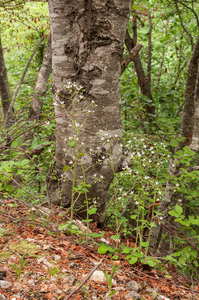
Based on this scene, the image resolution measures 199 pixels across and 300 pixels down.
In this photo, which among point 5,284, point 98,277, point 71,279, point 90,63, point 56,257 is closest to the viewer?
point 5,284

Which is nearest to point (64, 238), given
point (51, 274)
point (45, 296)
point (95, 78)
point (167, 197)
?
point (51, 274)

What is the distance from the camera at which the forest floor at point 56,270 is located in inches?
54.2

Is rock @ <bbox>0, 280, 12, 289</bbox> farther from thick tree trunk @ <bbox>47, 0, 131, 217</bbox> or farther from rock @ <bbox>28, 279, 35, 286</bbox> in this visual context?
thick tree trunk @ <bbox>47, 0, 131, 217</bbox>

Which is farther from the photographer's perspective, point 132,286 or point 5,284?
point 132,286

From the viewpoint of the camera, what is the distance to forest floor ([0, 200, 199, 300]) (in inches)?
54.2

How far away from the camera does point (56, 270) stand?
1.58m

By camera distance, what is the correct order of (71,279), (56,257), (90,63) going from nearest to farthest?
(71,279) → (56,257) → (90,63)

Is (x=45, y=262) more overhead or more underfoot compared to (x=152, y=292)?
more overhead

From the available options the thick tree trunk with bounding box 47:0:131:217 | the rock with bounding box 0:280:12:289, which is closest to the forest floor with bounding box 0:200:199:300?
the rock with bounding box 0:280:12:289

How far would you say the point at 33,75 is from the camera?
618 cm

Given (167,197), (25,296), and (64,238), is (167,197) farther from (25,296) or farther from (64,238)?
(25,296)

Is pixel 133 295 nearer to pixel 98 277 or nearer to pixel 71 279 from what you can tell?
pixel 98 277

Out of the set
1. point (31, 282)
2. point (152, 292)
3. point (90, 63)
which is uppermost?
point (90, 63)

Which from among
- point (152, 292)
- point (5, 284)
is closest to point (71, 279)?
point (5, 284)
